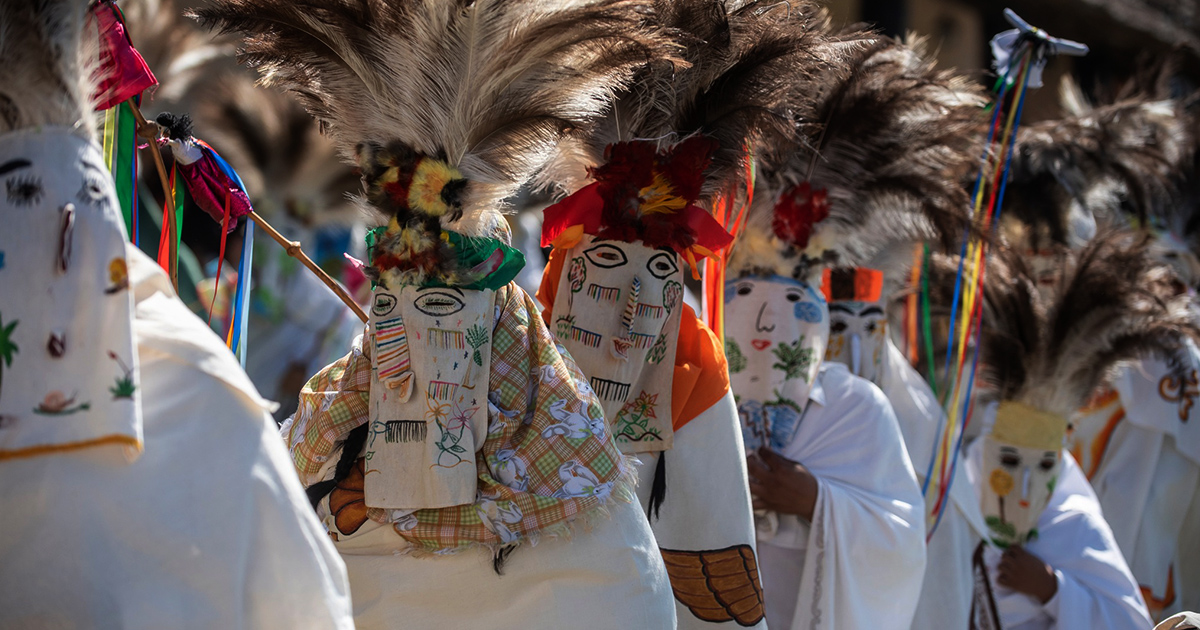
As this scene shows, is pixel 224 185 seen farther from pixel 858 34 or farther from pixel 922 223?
pixel 922 223

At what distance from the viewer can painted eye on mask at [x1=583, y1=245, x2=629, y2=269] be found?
274cm

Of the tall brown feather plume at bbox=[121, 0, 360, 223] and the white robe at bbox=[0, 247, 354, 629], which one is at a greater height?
the tall brown feather plume at bbox=[121, 0, 360, 223]

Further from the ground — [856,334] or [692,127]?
[692,127]

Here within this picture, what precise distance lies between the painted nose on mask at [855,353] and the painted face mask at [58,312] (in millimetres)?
3002

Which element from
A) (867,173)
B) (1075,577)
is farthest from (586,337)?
(1075,577)

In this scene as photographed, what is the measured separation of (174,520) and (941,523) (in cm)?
334

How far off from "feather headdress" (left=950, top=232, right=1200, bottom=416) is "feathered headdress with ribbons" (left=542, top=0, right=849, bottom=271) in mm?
1979

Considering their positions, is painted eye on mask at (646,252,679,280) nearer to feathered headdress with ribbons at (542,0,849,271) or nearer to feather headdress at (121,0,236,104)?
feathered headdress with ribbons at (542,0,849,271)

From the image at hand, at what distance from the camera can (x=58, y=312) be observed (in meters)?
1.60

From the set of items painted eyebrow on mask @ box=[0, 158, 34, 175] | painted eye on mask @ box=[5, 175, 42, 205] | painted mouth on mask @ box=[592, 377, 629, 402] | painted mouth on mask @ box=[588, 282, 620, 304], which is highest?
painted eyebrow on mask @ box=[0, 158, 34, 175]

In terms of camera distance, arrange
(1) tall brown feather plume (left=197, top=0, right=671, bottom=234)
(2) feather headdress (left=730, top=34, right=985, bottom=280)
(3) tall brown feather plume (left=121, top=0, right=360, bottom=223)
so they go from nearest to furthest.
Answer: (1) tall brown feather plume (left=197, top=0, right=671, bottom=234), (2) feather headdress (left=730, top=34, right=985, bottom=280), (3) tall brown feather plume (left=121, top=0, right=360, bottom=223)

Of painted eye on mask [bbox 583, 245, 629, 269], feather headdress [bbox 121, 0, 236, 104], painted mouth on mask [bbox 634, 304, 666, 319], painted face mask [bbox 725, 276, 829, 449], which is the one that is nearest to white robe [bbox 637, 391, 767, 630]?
painted mouth on mask [bbox 634, 304, 666, 319]

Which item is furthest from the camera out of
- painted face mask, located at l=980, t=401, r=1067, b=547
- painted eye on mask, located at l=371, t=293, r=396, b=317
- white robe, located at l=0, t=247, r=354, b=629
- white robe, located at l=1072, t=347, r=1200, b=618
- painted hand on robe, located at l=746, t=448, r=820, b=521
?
white robe, located at l=1072, t=347, r=1200, b=618

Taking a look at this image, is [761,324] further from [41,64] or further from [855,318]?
[41,64]
